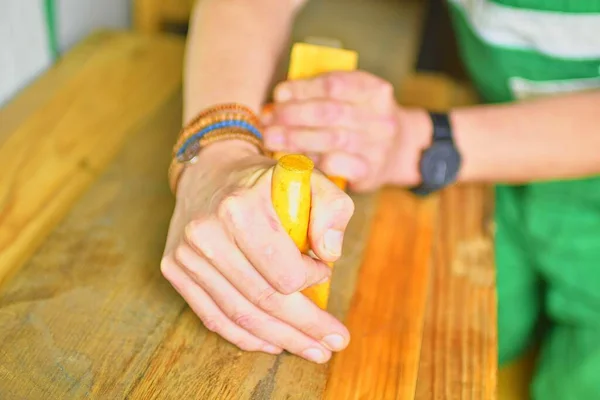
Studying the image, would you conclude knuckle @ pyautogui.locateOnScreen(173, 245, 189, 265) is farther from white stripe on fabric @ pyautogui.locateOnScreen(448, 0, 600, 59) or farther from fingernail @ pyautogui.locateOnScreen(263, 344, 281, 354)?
white stripe on fabric @ pyautogui.locateOnScreen(448, 0, 600, 59)

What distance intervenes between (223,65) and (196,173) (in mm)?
152

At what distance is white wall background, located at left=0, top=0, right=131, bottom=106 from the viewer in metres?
0.76

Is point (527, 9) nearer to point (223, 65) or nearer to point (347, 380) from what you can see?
point (223, 65)

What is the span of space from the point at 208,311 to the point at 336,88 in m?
0.27

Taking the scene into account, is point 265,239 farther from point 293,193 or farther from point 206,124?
point 206,124

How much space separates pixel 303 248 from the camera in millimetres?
489

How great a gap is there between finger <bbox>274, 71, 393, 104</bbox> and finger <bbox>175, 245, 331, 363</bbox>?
236 millimetres

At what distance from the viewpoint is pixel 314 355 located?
0.52 meters

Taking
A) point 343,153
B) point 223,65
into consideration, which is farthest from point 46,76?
point 343,153

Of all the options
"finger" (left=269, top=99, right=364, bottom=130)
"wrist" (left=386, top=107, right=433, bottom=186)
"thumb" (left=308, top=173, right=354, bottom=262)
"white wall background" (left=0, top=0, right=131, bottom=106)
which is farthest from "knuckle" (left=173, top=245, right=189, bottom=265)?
"white wall background" (left=0, top=0, right=131, bottom=106)

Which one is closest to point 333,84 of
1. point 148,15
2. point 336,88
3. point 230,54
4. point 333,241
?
point 336,88

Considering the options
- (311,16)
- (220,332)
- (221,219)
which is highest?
(221,219)

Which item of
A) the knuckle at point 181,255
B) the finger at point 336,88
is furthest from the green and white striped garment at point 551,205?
the knuckle at point 181,255

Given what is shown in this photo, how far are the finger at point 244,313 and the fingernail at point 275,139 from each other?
0.58 ft
